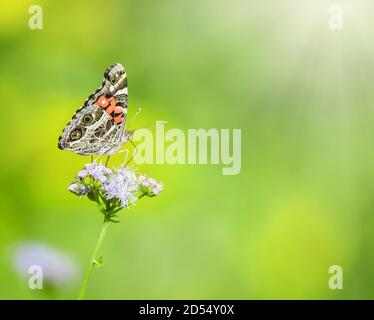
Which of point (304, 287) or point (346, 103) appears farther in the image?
point (346, 103)

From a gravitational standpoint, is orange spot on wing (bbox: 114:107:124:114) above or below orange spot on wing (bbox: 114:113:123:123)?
above

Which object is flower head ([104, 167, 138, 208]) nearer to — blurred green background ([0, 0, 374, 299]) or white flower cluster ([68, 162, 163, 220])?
white flower cluster ([68, 162, 163, 220])

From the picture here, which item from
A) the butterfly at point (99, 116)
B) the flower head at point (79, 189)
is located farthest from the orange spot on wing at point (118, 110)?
the flower head at point (79, 189)

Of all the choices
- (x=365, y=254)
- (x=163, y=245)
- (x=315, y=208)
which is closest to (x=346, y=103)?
(x=315, y=208)

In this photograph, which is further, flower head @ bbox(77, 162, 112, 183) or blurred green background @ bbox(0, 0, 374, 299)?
blurred green background @ bbox(0, 0, 374, 299)

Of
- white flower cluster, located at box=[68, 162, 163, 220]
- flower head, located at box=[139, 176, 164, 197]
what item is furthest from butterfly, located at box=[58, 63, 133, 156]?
flower head, located at box=[139, 176, 164, 197]

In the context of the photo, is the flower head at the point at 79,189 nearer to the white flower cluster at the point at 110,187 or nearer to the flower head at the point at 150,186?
the white flower cluster at the point at 110,187

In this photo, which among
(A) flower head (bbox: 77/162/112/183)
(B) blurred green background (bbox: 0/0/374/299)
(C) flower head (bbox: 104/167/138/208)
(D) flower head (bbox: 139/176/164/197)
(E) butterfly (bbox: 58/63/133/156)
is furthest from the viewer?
(B) blurred green background (bbox: 0/0/374/299)

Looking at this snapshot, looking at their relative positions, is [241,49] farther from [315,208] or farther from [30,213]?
[30,213]
